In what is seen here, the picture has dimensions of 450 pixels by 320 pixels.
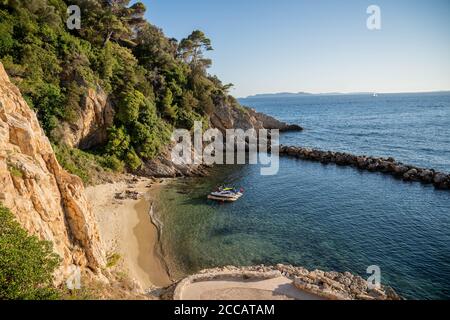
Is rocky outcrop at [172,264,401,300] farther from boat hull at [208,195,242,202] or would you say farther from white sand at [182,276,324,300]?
boat hull at [208,195,242,202]

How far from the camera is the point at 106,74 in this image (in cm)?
3788

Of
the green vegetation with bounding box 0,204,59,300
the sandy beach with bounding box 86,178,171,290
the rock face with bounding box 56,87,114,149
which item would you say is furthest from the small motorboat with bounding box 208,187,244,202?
the green vegetation with bounding box 0,204,59,300

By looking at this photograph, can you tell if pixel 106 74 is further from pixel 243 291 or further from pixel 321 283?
pixel 321 283

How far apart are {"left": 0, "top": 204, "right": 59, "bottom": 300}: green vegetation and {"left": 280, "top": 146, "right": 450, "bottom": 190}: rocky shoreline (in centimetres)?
4333

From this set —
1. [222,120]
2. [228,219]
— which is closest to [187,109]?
[222,120]

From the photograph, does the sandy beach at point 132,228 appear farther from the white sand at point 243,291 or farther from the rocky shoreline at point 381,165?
the rocky shoreline at point 381,165

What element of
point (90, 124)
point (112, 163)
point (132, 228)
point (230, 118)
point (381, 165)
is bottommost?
point (132, 228)

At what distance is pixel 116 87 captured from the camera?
38844 millimetres

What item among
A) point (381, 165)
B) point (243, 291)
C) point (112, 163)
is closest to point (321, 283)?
point (243, 291)

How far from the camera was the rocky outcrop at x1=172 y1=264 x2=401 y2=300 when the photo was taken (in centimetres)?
1523

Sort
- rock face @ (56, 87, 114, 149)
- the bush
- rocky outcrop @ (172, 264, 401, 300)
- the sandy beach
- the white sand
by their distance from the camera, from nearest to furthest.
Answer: the white sand, rocky outcrop @ (172, 264, 401, 300), the sandy beach, rock face @ (56, 87, 114, 149), the bush

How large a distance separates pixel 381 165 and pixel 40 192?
46.2 meters
